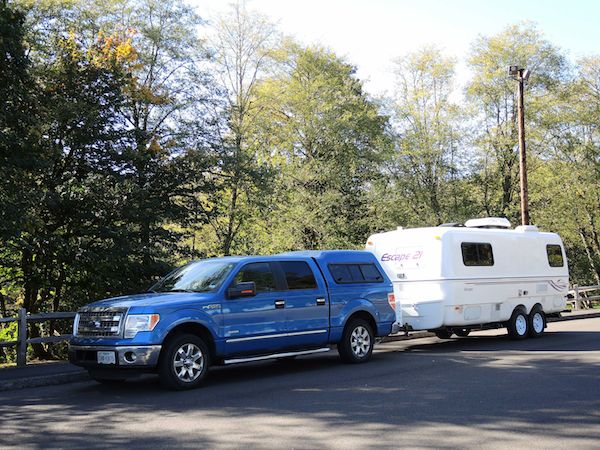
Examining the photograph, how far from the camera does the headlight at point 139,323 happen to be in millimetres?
8828

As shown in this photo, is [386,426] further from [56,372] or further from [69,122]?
[69,122]

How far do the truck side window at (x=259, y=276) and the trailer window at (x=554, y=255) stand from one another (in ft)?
33.9

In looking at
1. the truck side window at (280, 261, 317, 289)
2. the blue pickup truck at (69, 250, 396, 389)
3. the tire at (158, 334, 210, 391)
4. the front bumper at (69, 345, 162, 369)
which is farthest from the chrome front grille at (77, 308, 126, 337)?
the truck side window at (280, 261, 317, 289)

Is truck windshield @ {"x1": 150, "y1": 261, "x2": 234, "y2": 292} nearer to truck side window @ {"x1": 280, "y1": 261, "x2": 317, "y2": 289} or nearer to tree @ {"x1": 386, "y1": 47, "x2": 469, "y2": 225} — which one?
truck side window @ {"x1": 280, "y1": 261, "x2": 317, "y2": 289}

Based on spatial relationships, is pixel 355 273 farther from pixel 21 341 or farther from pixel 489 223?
pixel 21 341

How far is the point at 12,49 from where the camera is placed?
15.6 m

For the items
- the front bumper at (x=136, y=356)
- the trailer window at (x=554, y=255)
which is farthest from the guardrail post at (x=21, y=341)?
the trailer window at (x=554, y=255)

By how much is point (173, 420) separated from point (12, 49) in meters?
12.1

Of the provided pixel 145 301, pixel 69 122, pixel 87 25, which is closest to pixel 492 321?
pixel 145 301

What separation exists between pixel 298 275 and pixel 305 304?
53 cm

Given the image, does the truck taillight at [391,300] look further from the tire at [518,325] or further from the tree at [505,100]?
the tree at [505,100]

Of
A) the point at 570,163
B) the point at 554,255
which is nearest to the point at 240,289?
the point at 554,255

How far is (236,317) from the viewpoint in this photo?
9.80 m

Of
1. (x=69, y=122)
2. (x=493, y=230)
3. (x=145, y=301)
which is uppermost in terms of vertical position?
(x=69, y=122)
